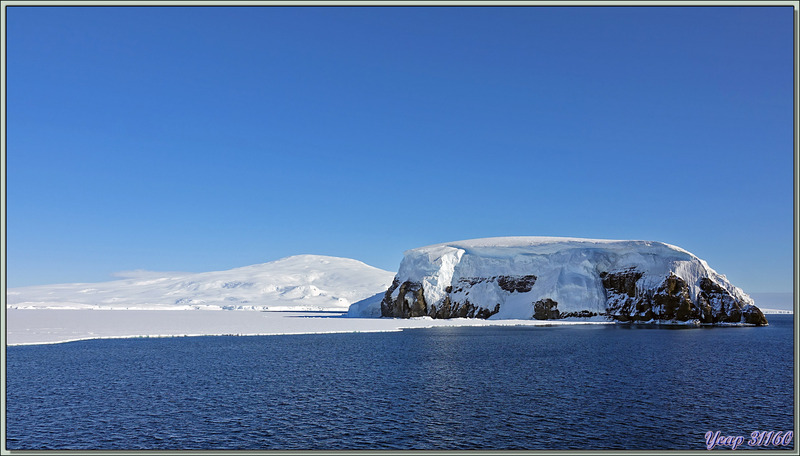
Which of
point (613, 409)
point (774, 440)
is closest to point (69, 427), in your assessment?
point (613, 409)

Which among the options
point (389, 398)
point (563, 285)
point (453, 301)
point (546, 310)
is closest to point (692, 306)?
point (563, 285)

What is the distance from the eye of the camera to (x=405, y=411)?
75.9 feet

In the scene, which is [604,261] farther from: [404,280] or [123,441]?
[123,441]

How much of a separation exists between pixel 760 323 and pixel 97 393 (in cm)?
9931

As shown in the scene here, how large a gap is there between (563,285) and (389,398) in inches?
3277

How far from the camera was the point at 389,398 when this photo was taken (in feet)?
84.5

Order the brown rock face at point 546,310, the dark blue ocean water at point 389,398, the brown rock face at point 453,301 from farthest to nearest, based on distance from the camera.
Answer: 1. the brown rock face at point 453,301
2. the brown rock face at point 546,310
3. the dark blue ocean water at point 389,398

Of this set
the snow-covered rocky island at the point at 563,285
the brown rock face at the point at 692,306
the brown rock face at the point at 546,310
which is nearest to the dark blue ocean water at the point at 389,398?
the brown rock face at the point at 692,306

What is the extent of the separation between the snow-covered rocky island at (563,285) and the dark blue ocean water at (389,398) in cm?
5198

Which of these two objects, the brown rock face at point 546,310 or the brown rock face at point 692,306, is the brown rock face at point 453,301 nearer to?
the brown rock face at point 546,310

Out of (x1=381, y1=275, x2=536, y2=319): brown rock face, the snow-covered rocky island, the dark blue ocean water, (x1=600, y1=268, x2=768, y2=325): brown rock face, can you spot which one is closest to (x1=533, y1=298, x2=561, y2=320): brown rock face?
the snow-covered rocky island

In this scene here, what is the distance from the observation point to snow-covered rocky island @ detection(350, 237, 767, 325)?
308ft

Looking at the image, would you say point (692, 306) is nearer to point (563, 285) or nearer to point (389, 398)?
point (563, 285)

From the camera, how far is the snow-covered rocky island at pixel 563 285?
93812mm
